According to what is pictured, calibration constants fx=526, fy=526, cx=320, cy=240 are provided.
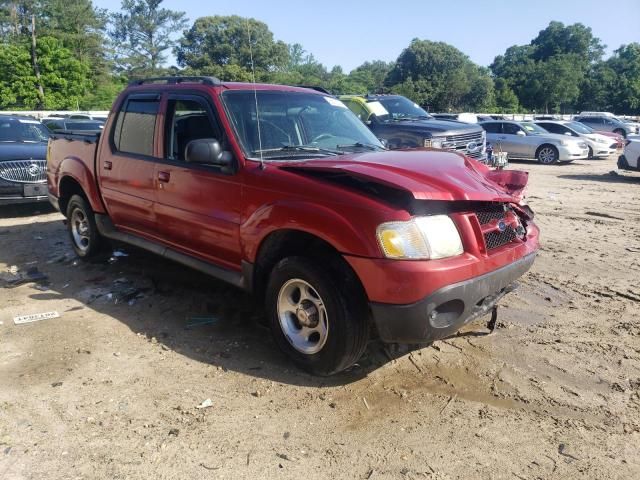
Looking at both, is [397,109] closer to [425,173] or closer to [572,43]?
[425,173]

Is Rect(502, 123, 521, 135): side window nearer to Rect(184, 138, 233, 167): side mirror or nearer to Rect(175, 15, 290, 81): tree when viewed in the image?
Rect(175, 15, 290, 81): tree

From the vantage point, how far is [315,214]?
324cm

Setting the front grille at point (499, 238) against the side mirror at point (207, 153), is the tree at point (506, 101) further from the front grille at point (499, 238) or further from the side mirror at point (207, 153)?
the side mirror at point (207, 153)

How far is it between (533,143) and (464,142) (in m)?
9.71

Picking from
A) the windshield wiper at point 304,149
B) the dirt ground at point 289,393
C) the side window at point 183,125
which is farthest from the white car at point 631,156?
the side window at point 183,125

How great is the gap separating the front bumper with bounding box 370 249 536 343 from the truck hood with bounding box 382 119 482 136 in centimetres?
699

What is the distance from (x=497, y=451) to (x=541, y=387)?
2.68 feet

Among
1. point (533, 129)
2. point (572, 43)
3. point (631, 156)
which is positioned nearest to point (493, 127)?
point (533, 129)

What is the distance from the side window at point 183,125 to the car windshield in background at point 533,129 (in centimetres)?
1727

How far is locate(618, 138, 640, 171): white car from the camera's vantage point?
13.5 meters

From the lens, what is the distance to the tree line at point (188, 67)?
4091cm

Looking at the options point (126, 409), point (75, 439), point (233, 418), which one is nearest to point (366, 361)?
point (233, 418)

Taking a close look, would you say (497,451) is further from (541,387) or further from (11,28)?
(11,28)

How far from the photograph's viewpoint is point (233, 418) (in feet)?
10.2
